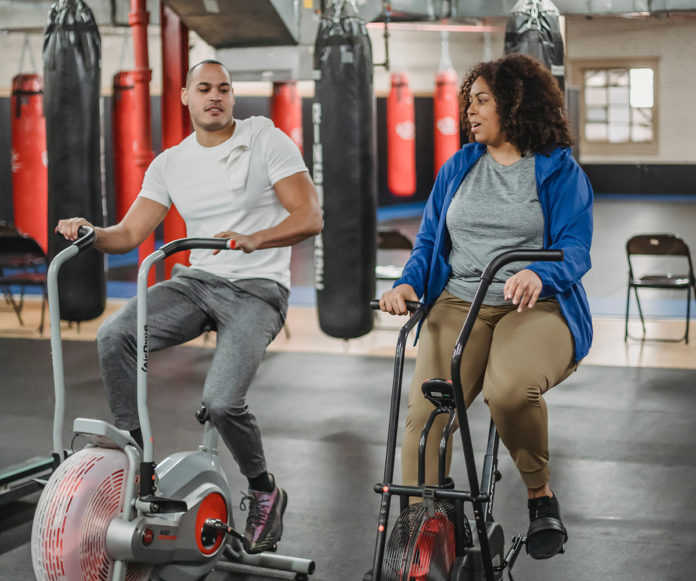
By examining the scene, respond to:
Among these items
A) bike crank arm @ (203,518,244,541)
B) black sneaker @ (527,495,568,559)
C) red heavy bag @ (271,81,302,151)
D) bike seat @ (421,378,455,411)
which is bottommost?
bike crank arm @ (203,518,244,541)

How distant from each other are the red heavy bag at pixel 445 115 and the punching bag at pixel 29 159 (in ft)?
11.5

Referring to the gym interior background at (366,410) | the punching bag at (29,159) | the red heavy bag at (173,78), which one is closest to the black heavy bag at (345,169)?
the gym interior background at (366,410)

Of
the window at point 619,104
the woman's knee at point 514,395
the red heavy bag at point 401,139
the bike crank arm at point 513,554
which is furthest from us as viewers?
the window at point 619,104

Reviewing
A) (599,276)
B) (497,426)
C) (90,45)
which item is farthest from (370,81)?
(599,276)

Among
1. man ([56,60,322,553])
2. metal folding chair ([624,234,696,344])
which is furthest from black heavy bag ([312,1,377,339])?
man ([56,60,322,553])

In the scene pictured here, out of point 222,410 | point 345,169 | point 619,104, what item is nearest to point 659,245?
point 345,169

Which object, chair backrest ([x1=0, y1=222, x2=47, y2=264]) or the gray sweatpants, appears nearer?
the gray sweatpants

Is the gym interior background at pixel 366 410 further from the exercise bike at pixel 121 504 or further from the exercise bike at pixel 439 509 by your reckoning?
the exercise bike at pixel 439 509

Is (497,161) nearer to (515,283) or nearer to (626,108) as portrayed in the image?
(515,283)

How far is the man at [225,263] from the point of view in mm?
2713

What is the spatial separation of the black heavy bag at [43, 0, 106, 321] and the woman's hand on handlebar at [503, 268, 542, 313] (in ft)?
11.4

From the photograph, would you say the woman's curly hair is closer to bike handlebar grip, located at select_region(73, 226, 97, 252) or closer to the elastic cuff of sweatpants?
the elastic cuff of sweatpants

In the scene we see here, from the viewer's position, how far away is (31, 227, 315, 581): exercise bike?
7.75 feet

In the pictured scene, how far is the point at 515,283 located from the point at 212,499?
109cm
